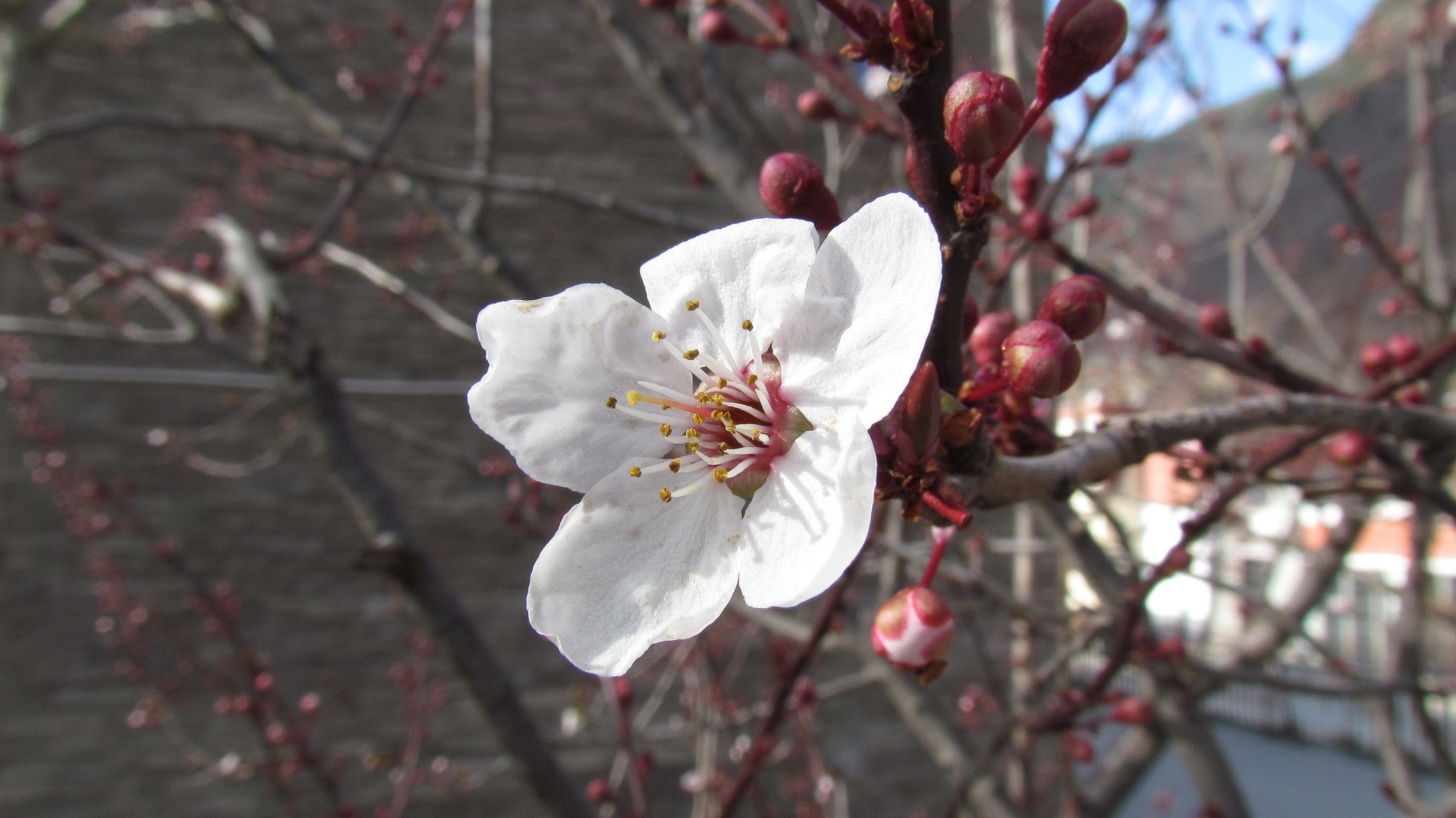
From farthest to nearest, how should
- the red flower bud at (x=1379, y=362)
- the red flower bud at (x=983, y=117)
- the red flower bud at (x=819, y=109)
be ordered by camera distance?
the red flower bud at (x=819, y=109) → the red flower bud at (x=1379, y=362) → the red flower bud at (x=983, y=117)

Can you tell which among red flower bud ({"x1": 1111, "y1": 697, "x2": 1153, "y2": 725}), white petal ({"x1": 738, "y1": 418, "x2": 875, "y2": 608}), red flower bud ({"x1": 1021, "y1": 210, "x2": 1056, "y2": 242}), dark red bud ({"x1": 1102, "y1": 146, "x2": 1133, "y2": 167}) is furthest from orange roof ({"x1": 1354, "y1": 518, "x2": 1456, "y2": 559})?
white petal ({"x1": 738, "y1": 418, "x2": 875, "y2": 608})

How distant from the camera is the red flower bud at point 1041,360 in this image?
1.80 feet

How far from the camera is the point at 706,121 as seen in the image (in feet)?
6.06

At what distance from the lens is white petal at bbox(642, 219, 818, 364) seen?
2.09ft

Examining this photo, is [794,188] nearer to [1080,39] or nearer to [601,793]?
[1080,39]

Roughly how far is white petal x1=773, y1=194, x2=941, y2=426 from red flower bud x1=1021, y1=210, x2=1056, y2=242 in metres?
0.57

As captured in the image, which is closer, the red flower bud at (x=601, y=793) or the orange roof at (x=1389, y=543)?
the red flower bud at (x=601, y=793)

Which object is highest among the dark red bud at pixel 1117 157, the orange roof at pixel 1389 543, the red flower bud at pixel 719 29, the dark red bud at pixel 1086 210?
the dark red bud at pixel 1117 157

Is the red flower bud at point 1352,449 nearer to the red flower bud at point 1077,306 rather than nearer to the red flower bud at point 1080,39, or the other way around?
the red flower bud at point 1077,306

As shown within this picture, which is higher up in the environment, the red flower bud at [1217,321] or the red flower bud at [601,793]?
the red flower bud at [1217,321]

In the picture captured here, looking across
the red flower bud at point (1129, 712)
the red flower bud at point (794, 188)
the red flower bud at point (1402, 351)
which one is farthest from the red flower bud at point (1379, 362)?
the red flower bud at point (794, 188)

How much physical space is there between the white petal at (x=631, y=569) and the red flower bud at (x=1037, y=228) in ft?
2.09

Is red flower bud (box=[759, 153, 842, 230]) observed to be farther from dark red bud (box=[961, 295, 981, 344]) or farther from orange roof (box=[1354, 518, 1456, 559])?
orange roof (box=[1354, 518, 1456, 559])

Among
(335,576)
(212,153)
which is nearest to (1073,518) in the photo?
(335,576)
